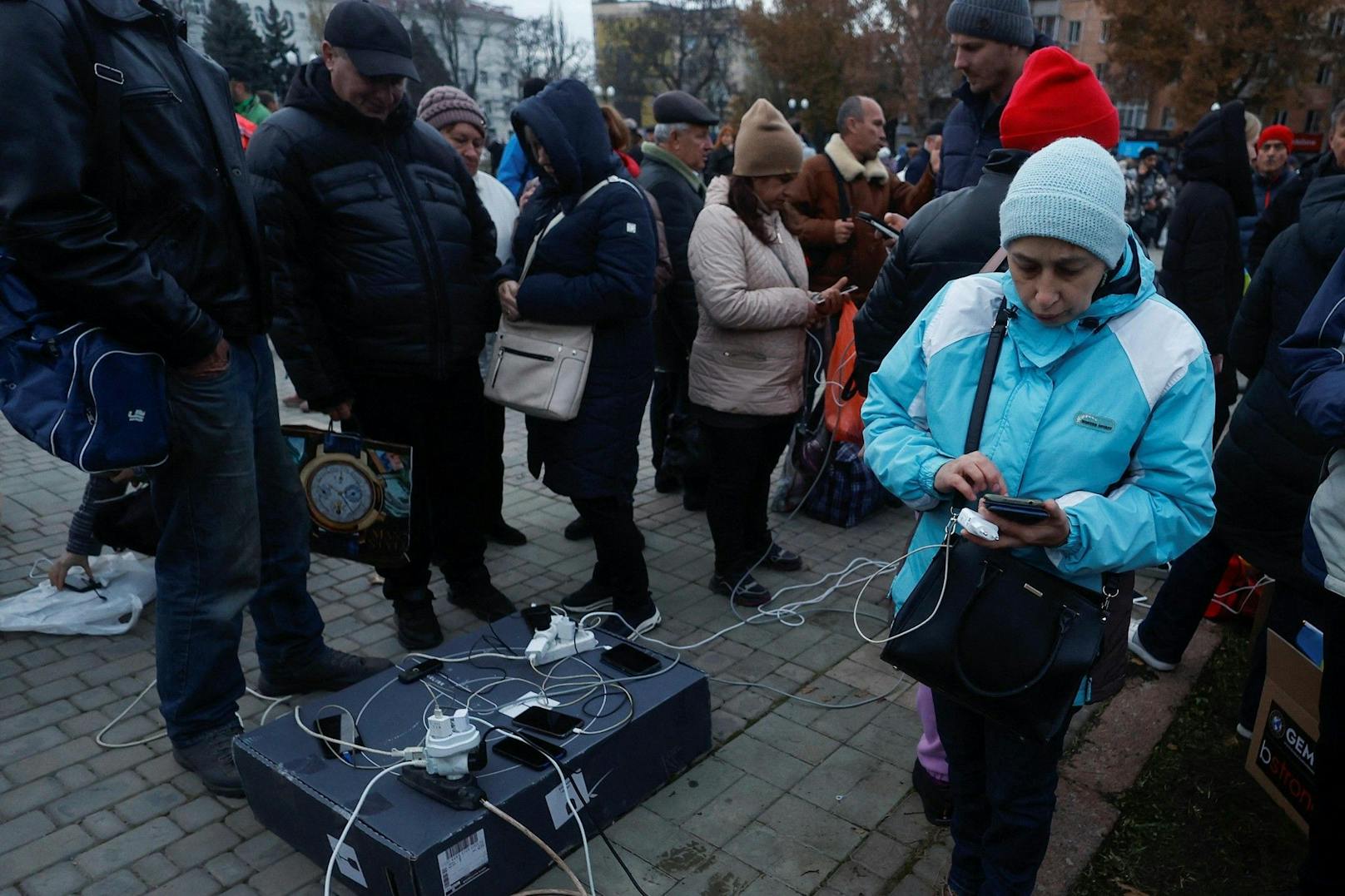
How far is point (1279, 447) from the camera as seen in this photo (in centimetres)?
290

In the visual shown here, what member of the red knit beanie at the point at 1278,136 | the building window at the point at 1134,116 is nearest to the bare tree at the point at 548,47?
the building window at the point at 1134,116

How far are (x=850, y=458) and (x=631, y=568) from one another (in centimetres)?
172

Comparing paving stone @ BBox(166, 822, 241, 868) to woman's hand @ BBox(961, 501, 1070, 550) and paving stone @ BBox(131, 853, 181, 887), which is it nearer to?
paving stone @ BBox(131, 853, 181, 887)

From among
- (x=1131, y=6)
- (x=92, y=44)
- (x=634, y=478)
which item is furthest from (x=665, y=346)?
(x=1131, y=6)

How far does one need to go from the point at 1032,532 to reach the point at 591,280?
2048 mm

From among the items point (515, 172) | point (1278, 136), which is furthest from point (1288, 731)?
point (1278, 136)

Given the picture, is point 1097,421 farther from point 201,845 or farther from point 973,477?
point 201,845

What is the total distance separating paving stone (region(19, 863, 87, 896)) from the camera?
254 centimetres

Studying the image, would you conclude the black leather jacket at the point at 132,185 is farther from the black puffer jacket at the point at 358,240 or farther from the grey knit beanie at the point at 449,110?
the grey knit beanie at the point at 449,110

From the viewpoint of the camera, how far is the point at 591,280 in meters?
3.46

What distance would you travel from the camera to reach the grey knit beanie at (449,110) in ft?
15.5

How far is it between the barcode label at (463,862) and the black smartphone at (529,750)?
24cm

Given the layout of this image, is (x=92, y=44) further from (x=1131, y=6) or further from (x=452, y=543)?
(x=1131, y=6)

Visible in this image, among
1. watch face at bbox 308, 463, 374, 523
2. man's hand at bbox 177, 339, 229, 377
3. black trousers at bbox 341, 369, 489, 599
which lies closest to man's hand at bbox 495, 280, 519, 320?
black trousers at bbox 341, 369, 489, 599
